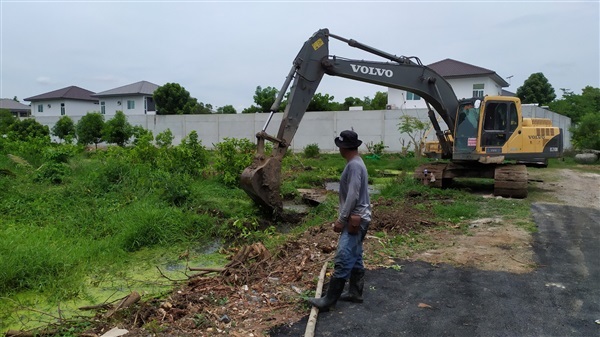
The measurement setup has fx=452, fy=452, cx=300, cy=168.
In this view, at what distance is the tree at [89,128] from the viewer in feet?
80.2

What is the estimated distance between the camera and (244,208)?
9.07 meters

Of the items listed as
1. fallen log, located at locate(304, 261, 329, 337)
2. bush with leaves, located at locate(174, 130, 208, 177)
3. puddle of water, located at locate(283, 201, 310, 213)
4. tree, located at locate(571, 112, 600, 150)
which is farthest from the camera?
tree, located at locate(571, 112, 600, 150)

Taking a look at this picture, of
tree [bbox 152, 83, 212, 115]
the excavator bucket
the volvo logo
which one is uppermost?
tree [bbox 152, 83, 212, 115]

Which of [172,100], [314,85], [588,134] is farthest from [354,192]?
[172,100]

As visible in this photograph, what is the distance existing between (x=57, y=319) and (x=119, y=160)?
7930 millimetres

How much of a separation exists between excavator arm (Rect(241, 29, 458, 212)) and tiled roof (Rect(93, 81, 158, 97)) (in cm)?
3917

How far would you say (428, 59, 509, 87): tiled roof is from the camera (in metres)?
33.1

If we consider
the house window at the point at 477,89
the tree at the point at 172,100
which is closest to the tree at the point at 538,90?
the house window at the point at 477,89

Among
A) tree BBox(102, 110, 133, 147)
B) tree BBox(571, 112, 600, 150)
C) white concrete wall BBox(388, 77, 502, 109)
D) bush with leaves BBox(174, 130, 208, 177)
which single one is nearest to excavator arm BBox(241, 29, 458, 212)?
bush with leaves BBox(174, 130, 208, 177)

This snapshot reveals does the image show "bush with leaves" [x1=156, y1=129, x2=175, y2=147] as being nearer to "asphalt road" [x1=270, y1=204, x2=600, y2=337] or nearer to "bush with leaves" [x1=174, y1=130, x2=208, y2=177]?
"bush with leaves" [x1=174, y1=130, x2=208, y2=177]

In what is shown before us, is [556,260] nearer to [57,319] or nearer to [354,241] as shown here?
[354,241]

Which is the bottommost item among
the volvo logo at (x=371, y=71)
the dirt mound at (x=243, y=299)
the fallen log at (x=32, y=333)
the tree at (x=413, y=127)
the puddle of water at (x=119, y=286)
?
the puddle of water at (x=119, y=286)

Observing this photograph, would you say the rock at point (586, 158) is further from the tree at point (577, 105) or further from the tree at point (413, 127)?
the tree at point (577, 105)

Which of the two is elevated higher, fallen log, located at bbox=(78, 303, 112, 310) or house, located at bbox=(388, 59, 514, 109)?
house, located at bbox=(388, 59, 514, 109)
